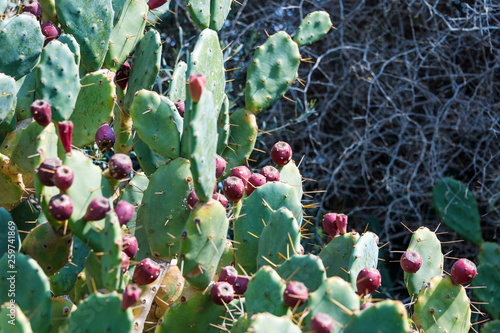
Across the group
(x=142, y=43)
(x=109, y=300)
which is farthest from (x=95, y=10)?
(x=109, y=300)

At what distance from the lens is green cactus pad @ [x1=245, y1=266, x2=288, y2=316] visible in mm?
1144

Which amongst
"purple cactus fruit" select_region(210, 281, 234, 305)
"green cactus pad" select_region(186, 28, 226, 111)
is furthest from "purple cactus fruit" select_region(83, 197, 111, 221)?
"green cactus pad" select_region(186, 28, 226, 111)

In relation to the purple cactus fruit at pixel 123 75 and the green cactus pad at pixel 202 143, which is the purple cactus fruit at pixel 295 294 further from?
the purple cactus fruit at pixel 123 75

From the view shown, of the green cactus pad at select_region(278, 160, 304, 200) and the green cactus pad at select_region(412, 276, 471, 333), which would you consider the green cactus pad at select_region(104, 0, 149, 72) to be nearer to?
the green cactus pad at select_region(278, 160, 304, 200)

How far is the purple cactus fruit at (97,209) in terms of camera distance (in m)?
1.16

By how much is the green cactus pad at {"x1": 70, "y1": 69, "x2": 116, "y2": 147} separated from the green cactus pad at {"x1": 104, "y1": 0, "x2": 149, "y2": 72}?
12 centimetres

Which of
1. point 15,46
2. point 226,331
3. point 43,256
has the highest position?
point 15,46

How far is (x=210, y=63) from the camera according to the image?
5.63ft

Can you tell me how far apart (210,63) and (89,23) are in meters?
0.42

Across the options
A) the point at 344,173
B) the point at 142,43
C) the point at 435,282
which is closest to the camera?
the point at 435,282

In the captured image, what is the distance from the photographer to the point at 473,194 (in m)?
3.02

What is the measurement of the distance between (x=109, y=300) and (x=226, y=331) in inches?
17.9

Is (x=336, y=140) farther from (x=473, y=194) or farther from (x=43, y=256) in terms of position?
(x=43, y=256)

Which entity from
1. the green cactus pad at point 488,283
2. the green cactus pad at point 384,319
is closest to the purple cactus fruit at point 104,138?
the green cactus pad at point 384,319
